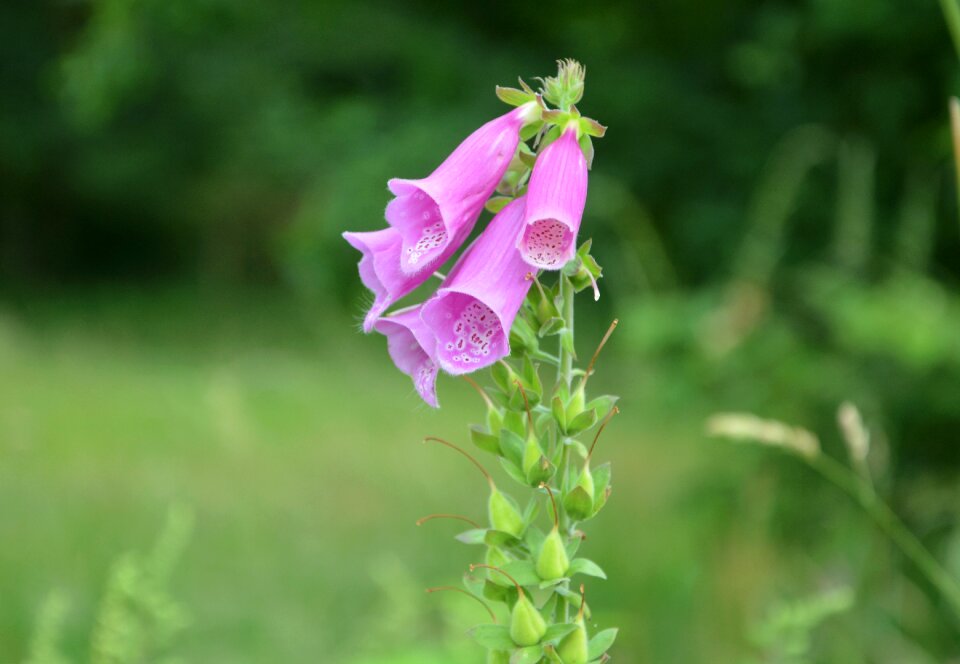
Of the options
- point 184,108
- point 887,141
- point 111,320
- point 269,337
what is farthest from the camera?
point 184,108

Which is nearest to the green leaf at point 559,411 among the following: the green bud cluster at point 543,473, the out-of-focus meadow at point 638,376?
the green bud cluster at point 543,473

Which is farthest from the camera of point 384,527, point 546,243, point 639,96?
point 384,527

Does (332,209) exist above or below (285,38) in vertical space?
below

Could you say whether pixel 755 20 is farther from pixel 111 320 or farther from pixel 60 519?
pixel 111 320

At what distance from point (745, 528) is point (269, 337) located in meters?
11.0

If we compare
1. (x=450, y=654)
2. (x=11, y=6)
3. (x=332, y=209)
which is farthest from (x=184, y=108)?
(x=450, y=654)

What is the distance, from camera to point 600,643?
3.57 feet

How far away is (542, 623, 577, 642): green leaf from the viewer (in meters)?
1.02

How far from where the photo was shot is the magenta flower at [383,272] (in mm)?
1182

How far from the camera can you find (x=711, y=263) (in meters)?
4.98

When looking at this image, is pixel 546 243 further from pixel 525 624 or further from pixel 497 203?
pixel 525 624

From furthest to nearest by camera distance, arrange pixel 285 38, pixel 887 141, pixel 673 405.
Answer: pixel 285 38
pixel 887 141
pixel 673 405

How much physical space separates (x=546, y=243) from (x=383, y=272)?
19cm

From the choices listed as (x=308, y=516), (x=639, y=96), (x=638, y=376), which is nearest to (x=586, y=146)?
(x=638, y=376)
